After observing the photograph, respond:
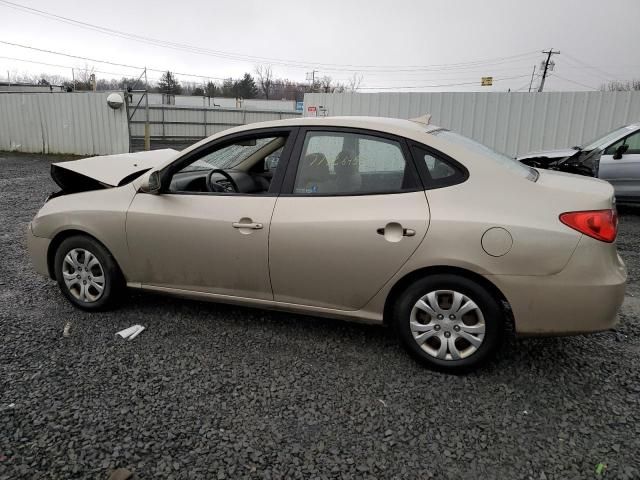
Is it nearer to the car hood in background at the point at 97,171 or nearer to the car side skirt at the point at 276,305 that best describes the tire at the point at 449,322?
the car side skirt at the point at 276,305

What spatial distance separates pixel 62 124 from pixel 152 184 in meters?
15.9

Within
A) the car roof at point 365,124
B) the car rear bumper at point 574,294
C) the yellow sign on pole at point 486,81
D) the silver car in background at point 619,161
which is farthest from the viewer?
the yellow sign on pole at point 486,81

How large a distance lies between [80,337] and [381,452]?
2.39 metres

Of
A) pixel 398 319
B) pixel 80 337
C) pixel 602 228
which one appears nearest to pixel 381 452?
pixel 398 319

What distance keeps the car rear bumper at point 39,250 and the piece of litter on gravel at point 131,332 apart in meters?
1.03

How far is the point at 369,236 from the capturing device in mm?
3016

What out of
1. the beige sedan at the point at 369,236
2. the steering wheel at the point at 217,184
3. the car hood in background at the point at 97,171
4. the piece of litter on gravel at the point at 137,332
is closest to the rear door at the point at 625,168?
the beige sedan at the point at 369,236

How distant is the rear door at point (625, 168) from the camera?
25.1 feet

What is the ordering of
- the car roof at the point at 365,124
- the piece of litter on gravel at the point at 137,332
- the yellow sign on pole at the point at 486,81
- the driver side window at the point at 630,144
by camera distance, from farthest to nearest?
the yellow sign on pole at the point at 486,81 → the driver side window at the point at 630,144 → the piece of litter on gravel at the point at 137,332 → the car roof at the point at 365,124

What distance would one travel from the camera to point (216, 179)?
155 inches

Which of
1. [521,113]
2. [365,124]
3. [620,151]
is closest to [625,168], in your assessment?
[620,151]

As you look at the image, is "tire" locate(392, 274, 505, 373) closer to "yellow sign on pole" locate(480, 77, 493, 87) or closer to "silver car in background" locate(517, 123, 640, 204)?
"silver car in background" locate(517, 123, 640, 204)

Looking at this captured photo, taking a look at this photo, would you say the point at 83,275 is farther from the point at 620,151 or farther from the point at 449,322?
the point at 620,151

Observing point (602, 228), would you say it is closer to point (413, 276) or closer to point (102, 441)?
point (413, 276)
